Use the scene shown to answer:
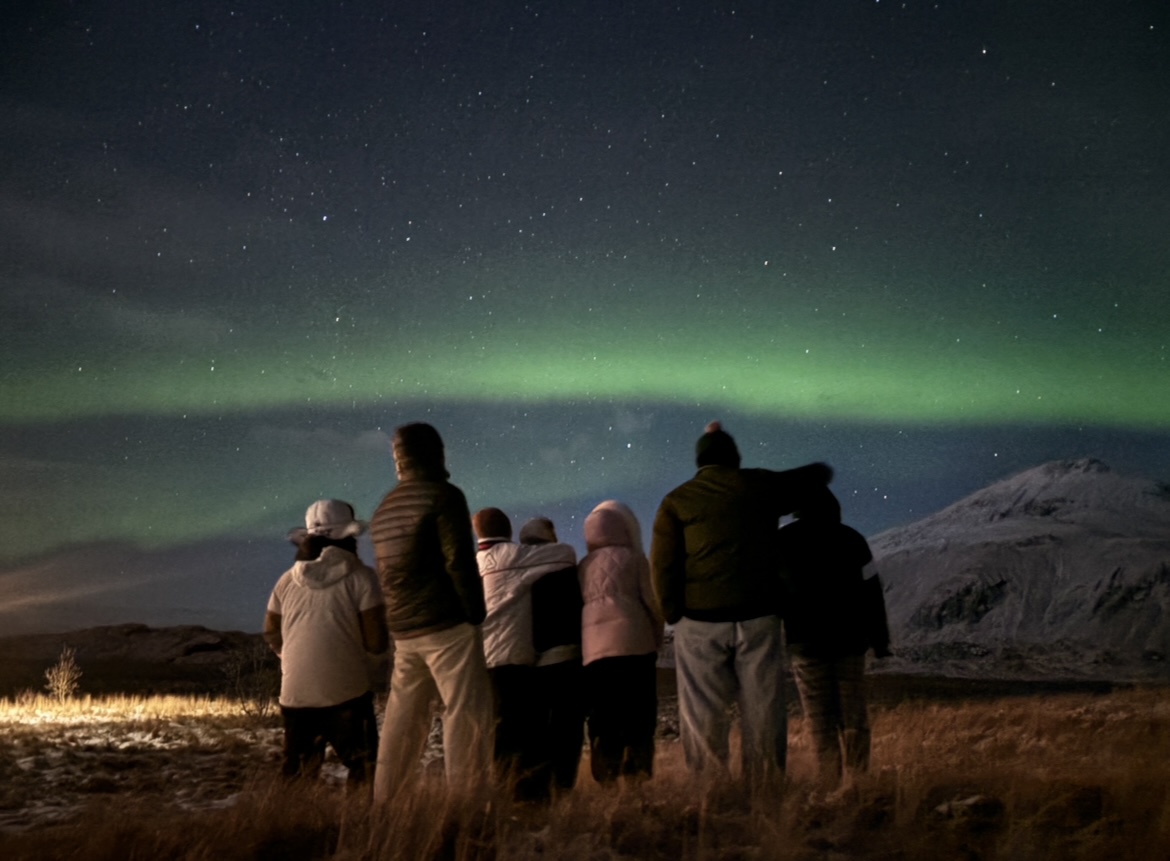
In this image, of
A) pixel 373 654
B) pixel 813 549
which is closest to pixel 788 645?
pixel 813 549

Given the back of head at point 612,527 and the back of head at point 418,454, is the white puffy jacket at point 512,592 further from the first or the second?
the back of head at point 418,454

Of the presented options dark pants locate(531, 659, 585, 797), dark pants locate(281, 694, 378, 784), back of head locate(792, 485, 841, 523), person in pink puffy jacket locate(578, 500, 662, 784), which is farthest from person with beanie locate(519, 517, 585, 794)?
back of head locate(792, 485, 841, 523)

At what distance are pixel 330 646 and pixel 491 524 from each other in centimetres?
113

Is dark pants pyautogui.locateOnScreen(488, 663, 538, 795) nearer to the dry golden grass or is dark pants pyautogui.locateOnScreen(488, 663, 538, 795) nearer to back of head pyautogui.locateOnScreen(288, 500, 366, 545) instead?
the dry golden grass

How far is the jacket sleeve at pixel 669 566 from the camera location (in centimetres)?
620

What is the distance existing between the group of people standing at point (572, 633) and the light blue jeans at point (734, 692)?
1 centimetres

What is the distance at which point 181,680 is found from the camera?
148 ft

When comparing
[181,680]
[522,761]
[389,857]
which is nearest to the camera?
[389,857]

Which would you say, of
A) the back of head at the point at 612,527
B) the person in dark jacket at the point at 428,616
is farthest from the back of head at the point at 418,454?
the back of head at the point at 612,527

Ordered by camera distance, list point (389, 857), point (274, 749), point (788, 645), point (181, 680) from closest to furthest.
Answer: point (389, 857) → point (788, 645) → point (274, 749) → point (181, 680)

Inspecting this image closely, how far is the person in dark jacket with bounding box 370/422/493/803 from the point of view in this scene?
5602 mm

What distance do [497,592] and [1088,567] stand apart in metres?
97.8

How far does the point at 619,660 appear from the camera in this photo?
632 centimetres

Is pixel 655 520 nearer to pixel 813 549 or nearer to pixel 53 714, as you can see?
pixel 813 549
